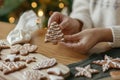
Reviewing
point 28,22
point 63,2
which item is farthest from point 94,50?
point 63,2

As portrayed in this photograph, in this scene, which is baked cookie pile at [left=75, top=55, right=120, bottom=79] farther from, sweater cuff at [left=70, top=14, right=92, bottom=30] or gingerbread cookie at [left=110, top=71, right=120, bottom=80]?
sweater cuff at [left=70, top=14, right=92, bottom=30]

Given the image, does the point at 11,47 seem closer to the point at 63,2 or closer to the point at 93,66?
the point at 93,66

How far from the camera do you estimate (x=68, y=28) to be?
3.58 feet

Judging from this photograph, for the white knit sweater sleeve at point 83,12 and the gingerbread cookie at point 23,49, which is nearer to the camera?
the gingerbread cookie at point 23,49

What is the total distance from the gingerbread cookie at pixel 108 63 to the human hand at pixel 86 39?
Result: 0.09 meters

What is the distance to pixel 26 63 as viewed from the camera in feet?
2.69

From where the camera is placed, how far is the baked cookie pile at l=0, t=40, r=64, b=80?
0.74 metres

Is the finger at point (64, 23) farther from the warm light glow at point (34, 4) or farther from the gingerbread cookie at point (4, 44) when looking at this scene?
the warm light glow at point (34, 4)

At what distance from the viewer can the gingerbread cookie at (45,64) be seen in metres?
0.79

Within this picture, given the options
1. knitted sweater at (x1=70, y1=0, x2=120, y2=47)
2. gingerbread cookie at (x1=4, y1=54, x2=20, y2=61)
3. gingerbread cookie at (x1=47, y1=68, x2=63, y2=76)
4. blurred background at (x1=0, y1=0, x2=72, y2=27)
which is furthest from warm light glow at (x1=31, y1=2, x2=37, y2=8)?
gingerbread cookie at (x1=47, y1=68, x2=63, y2=76)

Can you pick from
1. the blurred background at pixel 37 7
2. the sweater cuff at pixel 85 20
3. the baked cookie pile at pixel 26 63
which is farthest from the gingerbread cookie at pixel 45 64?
the blurred background at pixel 37 7

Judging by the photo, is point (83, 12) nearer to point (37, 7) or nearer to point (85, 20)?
point (85, 20)

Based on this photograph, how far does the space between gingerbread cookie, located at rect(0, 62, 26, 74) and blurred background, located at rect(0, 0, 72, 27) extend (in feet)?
2.90

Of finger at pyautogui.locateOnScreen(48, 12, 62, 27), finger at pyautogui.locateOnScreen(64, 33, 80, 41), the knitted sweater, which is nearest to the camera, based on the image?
finger at pyautogui.locateOnScreen(64, 33, 80, 41)
